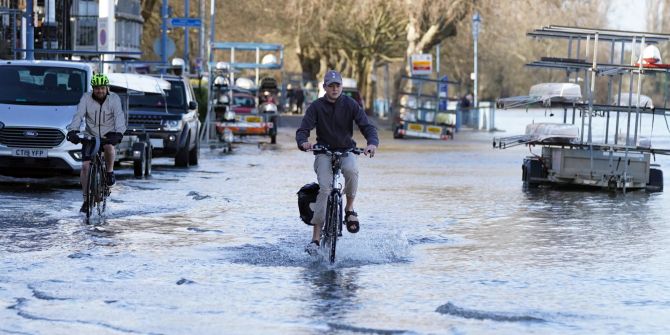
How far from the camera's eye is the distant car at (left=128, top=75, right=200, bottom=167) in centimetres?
2736

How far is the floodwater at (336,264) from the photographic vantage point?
30.7 feet

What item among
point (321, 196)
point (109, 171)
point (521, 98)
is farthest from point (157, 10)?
point (321, 196)

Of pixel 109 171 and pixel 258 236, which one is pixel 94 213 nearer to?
pixel 109 171

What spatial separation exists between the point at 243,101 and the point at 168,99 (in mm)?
19360

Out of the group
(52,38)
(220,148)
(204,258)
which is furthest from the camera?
(52,38)

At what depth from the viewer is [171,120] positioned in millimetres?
27625

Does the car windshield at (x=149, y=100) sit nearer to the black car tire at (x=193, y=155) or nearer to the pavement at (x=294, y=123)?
the black car tire at (x=193, y=155)

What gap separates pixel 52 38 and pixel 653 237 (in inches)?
1263

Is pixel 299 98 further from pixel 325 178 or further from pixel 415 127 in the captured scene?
pixel 325 178

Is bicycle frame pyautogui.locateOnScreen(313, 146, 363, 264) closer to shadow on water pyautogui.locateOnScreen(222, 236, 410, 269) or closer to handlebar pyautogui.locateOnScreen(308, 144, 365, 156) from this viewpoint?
handlebar pyautogui.locateOnScreen(308, 144, 365, 156)

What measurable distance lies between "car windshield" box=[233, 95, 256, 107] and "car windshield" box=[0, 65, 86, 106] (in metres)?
25.3

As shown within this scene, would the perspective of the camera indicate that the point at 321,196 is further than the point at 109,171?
No

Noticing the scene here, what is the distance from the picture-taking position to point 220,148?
37.9 m

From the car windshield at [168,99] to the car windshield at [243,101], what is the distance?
1856 centimetres
